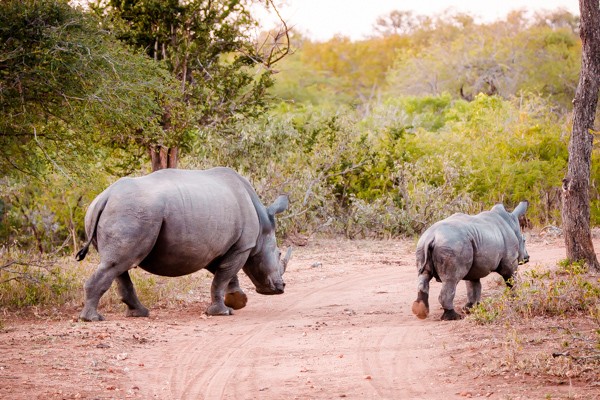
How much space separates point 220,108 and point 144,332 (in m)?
7.04

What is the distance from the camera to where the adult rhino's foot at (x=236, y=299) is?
10617mm

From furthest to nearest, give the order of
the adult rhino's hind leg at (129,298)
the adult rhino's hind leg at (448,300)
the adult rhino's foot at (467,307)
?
the adult rhino's foot at (467,307)
the adult rhino's hind leg at (129,298)
the adult rhino's hind leg at (448,300)

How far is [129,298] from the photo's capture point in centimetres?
976

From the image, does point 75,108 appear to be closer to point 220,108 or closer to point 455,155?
point 220,108

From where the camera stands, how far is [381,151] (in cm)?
1962

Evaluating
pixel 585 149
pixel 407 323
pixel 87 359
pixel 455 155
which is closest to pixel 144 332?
pixel 87 359

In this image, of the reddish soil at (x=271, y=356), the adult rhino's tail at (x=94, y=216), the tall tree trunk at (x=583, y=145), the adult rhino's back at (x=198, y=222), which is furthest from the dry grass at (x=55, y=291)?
the tall tree trunk at (x=583, y=145)

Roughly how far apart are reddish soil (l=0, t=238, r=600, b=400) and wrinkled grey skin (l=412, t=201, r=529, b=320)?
0.31 m

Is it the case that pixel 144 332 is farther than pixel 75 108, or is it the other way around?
pixel 75 108

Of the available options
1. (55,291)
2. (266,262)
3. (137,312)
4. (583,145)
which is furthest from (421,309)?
(55,291)

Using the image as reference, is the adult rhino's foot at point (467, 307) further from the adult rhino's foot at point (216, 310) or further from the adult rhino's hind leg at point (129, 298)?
the adult rhino's hind leg at point (129, 298)

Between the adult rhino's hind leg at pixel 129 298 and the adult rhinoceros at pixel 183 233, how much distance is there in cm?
1

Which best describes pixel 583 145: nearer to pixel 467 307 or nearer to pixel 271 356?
pixel 467 307

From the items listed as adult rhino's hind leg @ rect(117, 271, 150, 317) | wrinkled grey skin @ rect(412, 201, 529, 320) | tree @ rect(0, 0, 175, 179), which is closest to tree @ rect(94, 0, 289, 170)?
tree @ rect(0, 0, 175, 179)
